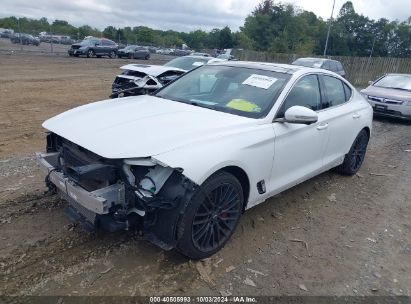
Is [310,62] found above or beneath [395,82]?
above

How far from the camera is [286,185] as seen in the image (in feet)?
14.1

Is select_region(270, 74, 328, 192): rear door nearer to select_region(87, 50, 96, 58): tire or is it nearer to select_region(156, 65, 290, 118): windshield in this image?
select_region(156, 65, 290, 118): windshield

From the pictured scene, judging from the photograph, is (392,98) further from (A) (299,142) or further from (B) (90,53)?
(B) (90,53)

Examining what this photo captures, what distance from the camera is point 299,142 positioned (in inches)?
168

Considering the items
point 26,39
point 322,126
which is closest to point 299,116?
point 322,126

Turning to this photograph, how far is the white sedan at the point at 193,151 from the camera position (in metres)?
3.06

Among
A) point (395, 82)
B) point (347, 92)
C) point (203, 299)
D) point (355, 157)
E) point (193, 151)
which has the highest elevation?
point (347, 92)

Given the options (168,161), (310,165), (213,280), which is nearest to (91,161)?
(168,161)

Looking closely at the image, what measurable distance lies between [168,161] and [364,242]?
8.19 feet

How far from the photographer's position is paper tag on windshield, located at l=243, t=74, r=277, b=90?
14.0 feet

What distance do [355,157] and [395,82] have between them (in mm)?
Answer: 7732

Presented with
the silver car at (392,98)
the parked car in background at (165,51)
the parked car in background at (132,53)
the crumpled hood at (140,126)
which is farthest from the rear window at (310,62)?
the parked car in background at (165,51)

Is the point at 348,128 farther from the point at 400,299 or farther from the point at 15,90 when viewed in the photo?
the point at 15,90

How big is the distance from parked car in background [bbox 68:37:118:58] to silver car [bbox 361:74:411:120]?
78.9 ft
